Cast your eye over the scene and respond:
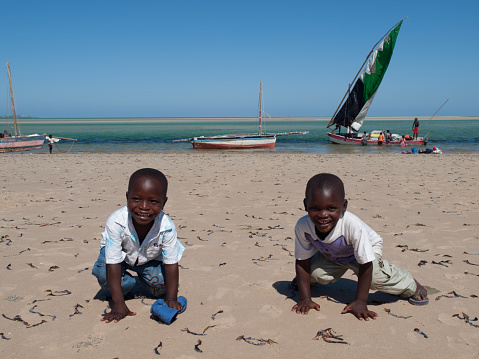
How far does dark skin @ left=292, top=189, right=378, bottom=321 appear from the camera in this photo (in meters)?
2.92

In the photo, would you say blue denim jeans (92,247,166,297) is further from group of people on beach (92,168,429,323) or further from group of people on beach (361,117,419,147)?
group of people on beach (361,117,419,147)

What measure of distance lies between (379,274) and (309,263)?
1.88 feet

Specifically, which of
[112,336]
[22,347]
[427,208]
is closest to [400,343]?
[112,336]

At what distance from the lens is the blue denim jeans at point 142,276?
3326 millimetres

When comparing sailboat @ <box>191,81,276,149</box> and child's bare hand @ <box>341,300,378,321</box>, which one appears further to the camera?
sailboat @ <box>191,81,276,149</box>

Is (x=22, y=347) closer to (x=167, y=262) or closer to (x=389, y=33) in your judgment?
(x=167, y=262)

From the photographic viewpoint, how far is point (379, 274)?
3.22 metres

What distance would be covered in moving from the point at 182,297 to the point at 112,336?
2.20 feet

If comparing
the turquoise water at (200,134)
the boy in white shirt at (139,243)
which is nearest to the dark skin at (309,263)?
the boy in white shirt at (139,243)

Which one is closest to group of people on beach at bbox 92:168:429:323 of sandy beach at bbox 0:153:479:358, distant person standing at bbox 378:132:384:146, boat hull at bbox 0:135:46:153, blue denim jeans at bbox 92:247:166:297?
blue denim jeans at bbox 92:247:166:297

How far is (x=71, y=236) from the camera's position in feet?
17.5

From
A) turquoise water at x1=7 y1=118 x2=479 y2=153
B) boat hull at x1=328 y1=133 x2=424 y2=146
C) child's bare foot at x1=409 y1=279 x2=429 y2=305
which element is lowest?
turquoise water at x1=7 y1=118 x2=479 y2=153

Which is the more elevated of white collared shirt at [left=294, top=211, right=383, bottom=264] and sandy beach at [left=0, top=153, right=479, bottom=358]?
white collared shirt at [left=294, top=211, right=383, bottom=264]

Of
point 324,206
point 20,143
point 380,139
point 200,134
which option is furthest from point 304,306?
point 200,134
